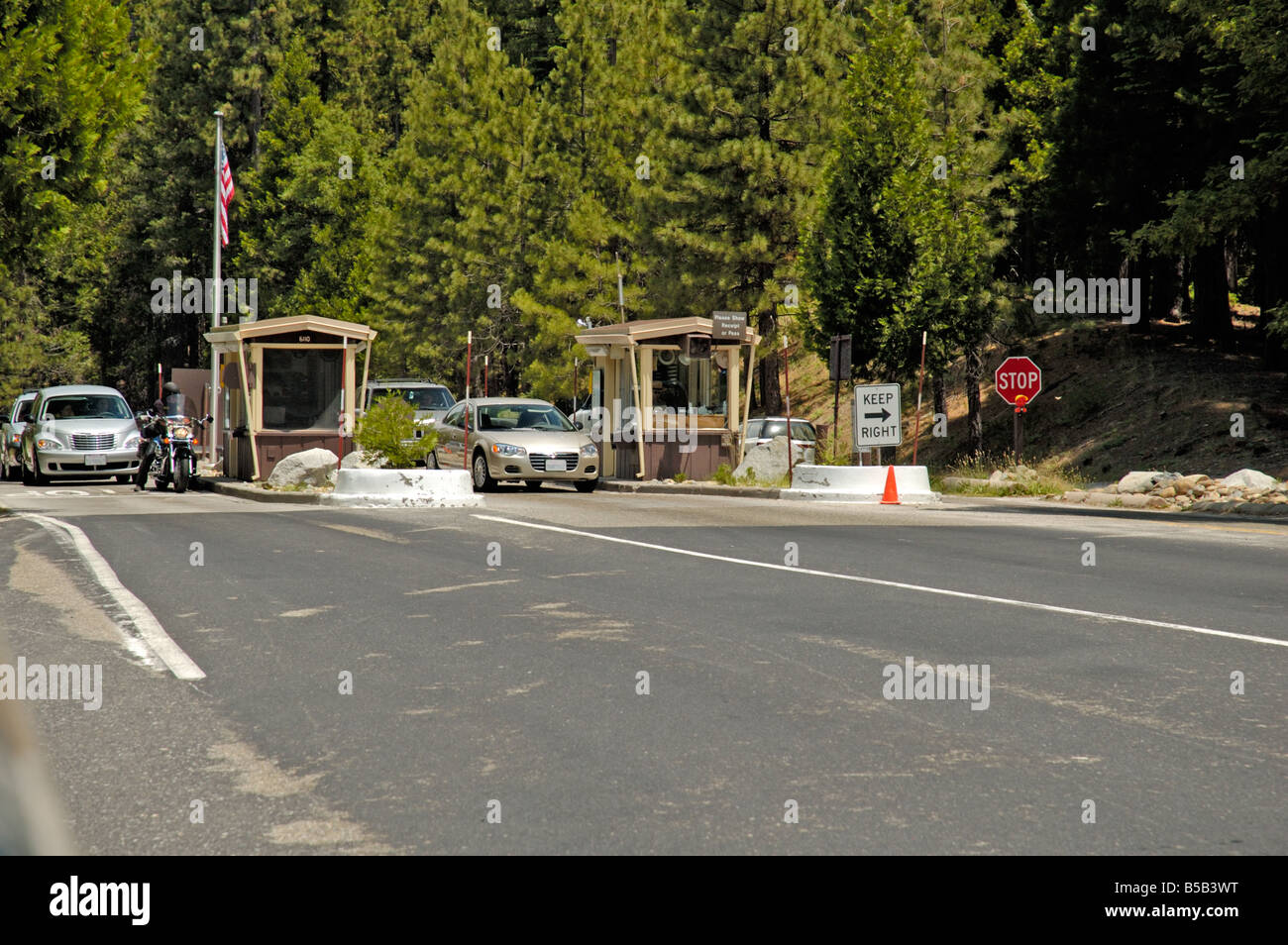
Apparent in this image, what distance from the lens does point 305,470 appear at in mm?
25672

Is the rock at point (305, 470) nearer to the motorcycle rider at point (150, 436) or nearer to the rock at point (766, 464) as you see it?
the motorcycle rider at point (150, 436)

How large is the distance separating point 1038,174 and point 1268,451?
10.5m

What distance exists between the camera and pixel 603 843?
444 centimetres

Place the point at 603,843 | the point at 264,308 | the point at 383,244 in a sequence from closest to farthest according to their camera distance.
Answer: the point at 603,843
the point at 383,244
the point at 264,308

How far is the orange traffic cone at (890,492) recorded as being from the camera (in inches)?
941

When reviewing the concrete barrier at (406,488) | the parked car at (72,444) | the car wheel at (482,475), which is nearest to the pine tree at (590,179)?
the parked car at (72,444)

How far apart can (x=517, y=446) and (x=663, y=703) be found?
20356 millimetres

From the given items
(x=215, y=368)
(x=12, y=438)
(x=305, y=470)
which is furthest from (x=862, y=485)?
(x=12, y=438)

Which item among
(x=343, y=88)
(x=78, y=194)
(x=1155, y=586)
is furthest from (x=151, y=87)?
(x=1155, y=586)

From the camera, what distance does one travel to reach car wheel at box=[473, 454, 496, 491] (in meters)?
27.2

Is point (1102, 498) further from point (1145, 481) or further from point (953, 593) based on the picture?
point (953, 593)

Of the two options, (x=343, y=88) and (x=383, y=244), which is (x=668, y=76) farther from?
(x=343, y=88)

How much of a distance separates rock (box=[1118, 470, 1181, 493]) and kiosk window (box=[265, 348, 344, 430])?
1508cm

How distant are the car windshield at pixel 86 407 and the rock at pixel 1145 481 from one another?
21.2m
